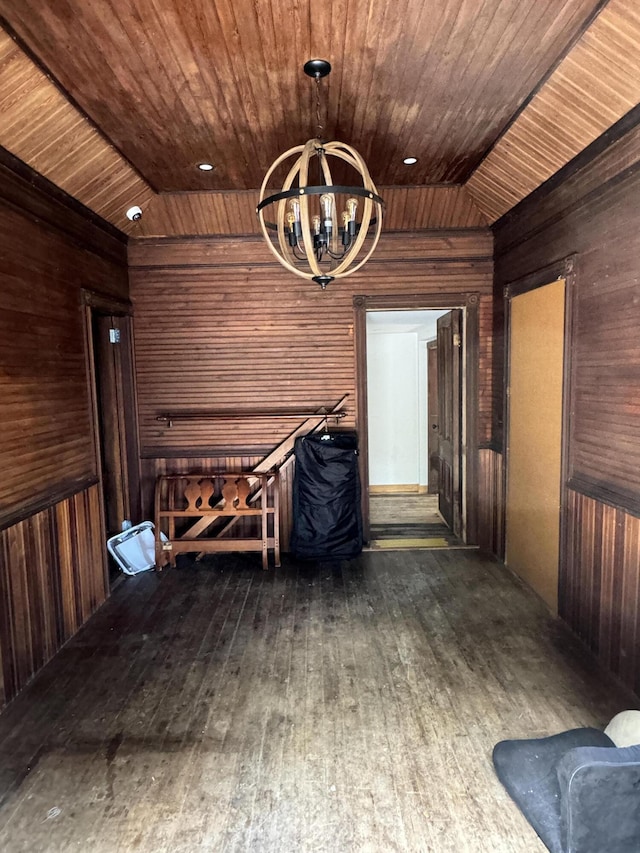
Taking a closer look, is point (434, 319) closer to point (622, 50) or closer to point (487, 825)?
point (622, 50)

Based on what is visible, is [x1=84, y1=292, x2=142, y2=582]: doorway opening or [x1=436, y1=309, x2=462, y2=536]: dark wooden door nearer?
[x1=84, y1=292, x2=142, y2=582]: doorway opening

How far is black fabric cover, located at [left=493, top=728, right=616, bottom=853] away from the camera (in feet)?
6.34

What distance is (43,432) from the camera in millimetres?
3162

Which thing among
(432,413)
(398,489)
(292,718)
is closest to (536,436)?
(292,718)

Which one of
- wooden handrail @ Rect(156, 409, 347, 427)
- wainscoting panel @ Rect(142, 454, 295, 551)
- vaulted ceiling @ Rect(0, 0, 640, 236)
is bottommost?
wainscoting panel @ Rect(142, 454, 295, 551)

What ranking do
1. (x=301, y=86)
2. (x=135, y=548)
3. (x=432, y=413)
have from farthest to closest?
1. (x=432, y=413)
2. (x=135, y=548)
3. (x=301, y=86)

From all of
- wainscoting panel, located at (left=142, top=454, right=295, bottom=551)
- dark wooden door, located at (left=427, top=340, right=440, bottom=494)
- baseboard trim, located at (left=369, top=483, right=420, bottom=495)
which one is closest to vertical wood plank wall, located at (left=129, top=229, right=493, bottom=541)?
wainscoting panel, located at (left=142, top=454, right=295, bottom=551)

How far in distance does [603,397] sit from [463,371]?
1.87 m


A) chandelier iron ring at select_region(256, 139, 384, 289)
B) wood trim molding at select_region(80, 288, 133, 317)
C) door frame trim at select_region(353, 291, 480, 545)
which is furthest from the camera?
door frame trim at select_region(353, 291, 480, 545)

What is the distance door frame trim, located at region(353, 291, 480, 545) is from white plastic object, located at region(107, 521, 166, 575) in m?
1.88

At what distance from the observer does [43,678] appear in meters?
2.94

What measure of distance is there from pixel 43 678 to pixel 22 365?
68.5 inches

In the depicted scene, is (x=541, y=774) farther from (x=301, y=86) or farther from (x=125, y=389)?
(x=125, y=389)

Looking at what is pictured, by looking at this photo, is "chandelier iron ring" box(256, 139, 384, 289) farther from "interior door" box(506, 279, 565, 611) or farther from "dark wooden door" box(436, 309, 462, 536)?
"dark wooden door" box(436, 309, 462, 536)
